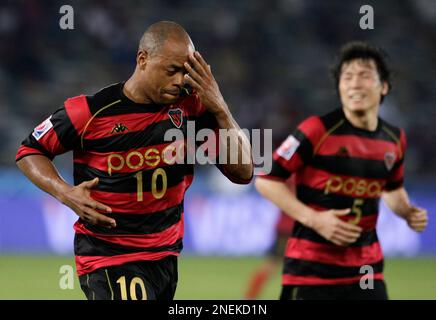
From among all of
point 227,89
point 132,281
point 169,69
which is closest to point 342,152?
point 169,69

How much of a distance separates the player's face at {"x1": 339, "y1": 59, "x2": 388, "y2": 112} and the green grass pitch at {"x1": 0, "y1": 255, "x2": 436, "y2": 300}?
3521mm

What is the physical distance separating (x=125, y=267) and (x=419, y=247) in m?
8.45

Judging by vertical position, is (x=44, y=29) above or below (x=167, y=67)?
above

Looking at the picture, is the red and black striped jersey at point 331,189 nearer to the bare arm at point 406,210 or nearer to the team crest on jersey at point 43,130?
the bare arm at point 406,210

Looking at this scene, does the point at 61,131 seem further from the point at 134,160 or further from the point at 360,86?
the point at 360,86

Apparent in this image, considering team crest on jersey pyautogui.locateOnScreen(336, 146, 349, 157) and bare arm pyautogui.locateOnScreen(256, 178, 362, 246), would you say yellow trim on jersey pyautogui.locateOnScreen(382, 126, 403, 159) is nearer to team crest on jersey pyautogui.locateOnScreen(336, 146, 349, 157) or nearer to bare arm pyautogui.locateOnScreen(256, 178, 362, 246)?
team crest on jersey pyautogui.locateOnScreen(336, 146, 349, 157)

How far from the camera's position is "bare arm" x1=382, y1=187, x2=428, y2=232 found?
6152 mm

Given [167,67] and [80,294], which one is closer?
[167,67]

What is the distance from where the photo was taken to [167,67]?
4605 millimetres

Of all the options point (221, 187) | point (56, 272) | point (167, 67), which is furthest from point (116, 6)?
point (167, 67)

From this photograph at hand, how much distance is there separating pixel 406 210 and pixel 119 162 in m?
2.39

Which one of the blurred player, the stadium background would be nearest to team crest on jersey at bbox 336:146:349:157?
the blurred player
